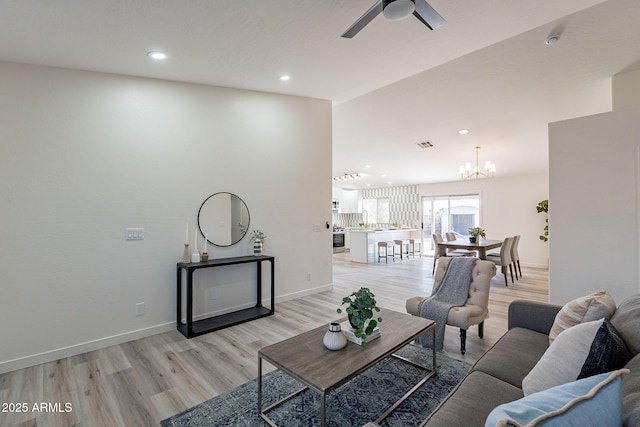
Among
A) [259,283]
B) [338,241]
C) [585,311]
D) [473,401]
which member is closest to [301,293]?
[259,283]

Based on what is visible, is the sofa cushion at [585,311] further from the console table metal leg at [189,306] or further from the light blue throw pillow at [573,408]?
the console table metal leg at [189,306]

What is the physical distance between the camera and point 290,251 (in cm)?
454

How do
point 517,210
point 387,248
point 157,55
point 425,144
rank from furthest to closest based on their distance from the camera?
point 387,248 < point 517,210 < point 425,144 < point 157,55

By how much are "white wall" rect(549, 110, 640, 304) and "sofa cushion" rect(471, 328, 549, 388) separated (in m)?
1.67

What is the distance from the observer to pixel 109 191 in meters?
3.10

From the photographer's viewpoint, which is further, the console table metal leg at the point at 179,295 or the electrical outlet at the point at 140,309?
the console table metal leg at the point at 179,295

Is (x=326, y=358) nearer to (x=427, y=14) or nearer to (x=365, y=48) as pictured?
(x=427, y=14)

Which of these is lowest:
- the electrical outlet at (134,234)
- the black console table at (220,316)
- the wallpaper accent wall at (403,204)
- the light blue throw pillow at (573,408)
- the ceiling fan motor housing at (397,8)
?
the black console table at (220,316)

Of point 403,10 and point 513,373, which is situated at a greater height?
point 403,10

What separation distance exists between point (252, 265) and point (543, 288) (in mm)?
5223

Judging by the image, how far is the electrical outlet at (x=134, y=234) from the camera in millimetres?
3197

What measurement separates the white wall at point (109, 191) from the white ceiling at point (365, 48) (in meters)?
0.29

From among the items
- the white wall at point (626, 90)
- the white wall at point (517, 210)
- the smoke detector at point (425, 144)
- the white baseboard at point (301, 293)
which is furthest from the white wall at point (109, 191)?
the white wall at point (517, 210)

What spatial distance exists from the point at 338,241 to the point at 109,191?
8.68m
